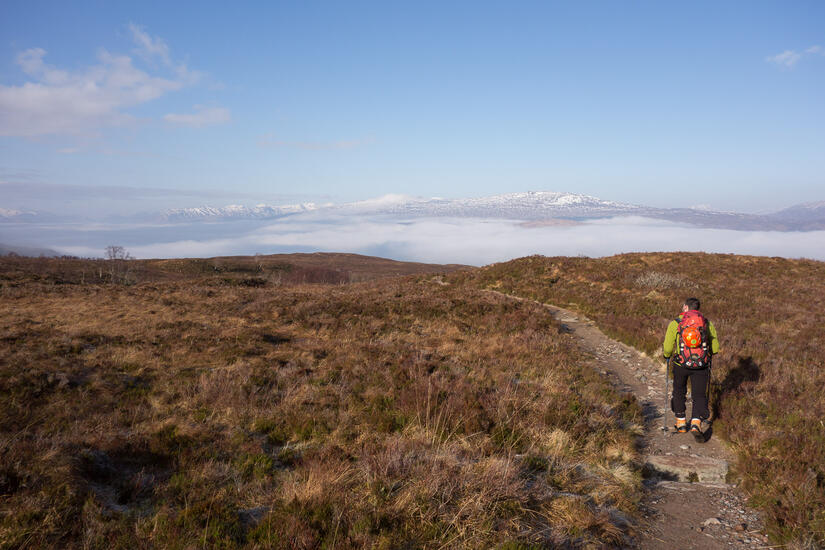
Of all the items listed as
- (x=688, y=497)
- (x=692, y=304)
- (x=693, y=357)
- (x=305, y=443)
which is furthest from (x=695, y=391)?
(x=305, y=443)

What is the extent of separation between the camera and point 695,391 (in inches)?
293

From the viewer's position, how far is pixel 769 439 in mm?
6461

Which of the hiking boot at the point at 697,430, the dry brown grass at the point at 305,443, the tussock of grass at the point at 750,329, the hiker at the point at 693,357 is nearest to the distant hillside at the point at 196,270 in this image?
the tussock of grass at the point at 750,329

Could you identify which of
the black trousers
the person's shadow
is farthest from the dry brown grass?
the person's shadow

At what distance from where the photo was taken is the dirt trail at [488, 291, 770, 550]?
181 inches

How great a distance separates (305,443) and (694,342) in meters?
7.13

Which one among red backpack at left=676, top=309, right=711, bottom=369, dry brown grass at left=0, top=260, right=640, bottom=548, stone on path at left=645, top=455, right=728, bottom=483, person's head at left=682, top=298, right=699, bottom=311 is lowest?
stone on path at left=645, top=455, right=728, bottom=483

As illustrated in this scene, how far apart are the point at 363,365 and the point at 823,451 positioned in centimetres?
881

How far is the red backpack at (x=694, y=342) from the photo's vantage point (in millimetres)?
7297

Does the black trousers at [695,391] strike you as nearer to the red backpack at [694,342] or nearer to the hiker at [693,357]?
the hiker at [693,357]

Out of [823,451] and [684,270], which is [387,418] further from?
[684,270]

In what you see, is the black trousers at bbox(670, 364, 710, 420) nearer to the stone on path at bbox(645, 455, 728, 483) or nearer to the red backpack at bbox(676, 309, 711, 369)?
the red backpack at bbox(676, 309, 711, 369)

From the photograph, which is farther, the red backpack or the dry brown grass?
the red backpack

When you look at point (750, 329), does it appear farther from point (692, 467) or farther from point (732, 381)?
point (692, 467)
